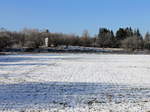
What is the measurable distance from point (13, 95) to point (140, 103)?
Answer: 4574 millimetres

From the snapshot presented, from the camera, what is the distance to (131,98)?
31.2 ft

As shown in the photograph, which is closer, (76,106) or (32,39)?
(76,106)

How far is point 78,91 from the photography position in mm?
10867

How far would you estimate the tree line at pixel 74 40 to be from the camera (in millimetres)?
87125

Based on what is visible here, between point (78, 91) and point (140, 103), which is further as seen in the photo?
point (78, 91)

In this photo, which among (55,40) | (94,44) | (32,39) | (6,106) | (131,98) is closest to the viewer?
(6,106)

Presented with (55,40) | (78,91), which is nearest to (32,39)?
(55,40)

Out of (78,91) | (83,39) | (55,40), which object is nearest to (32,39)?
(55,40)

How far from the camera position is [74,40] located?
106 metres

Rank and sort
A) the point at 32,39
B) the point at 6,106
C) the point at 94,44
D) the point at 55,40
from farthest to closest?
the point at 94,44 < the point at 55,40 < the point at 32,39 < the point at 6,106

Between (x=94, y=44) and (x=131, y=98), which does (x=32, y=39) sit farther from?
(x=131, y=98)

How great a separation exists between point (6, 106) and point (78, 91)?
3.78m

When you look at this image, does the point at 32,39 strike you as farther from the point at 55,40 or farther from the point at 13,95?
the point at 13,95

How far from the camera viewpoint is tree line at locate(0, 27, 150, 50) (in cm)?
8712
